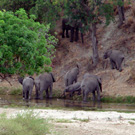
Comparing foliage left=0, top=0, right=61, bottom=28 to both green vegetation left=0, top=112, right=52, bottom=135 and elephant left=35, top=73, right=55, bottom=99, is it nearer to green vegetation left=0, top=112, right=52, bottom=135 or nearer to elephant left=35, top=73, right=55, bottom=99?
elephant left=35, top=73, right=55, bottom=99

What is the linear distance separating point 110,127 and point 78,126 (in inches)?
41.4

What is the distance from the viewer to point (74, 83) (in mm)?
24438

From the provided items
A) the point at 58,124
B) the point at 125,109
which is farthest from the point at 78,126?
the point at 125,109

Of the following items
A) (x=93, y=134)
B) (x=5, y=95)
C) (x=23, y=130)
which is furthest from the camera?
(x=5, y=95)

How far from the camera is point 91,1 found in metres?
24.0

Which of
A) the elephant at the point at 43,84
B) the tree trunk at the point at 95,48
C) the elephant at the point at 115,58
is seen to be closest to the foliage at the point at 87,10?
the tree trunk at the point at 95,48

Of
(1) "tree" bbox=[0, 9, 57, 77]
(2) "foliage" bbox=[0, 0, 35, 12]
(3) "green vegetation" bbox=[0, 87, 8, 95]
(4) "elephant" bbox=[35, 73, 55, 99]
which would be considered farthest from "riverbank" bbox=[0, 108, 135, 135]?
(2) "foliage" bbox=[0, 0, 35, 12]

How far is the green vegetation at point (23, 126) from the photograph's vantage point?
10.1 meters

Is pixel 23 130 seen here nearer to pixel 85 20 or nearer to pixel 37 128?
pixel 37 128

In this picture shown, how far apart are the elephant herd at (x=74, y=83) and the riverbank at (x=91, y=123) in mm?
6423

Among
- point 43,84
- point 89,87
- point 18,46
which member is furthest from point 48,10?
point 18,46

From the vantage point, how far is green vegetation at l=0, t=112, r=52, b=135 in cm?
1012

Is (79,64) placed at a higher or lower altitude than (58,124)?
higher

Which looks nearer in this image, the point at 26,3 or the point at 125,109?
the point at 125,109
